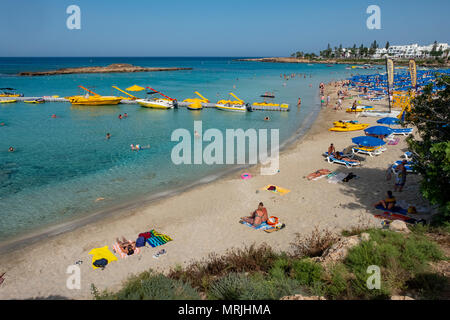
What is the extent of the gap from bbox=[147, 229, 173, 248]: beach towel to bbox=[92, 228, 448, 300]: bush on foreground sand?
2.75 meters

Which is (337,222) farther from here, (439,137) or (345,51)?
(345,51)

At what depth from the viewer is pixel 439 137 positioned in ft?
28.6

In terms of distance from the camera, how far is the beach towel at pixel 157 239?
9.21 metres

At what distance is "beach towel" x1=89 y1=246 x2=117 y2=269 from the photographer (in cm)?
856

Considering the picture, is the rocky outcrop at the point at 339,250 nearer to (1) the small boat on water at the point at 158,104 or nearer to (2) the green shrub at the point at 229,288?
(2) the green shrub at the point at 229,288

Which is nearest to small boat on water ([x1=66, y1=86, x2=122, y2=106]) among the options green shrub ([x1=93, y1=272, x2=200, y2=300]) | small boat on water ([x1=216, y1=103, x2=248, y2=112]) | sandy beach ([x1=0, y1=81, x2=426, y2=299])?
small boat on water ([x1=216, y1=103, x2=248, y2=112])

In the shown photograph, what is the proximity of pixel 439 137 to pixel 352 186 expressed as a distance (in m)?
4.64

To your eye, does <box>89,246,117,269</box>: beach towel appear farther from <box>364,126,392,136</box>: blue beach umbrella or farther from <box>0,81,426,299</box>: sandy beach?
<box>364,126,392,136</box>: blue beach umbrella

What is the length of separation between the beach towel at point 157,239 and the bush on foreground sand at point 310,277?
2745mm

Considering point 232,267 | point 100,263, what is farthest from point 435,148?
point 100,263

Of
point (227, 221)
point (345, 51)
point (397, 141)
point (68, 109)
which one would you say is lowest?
point (227, 221)

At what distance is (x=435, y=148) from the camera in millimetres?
7602

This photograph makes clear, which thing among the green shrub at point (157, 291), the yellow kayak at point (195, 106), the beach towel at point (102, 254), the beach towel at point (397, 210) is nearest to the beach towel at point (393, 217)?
the beach towel at point (397, 210)
